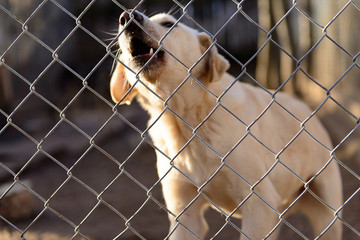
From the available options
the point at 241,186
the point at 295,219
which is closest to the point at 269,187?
the point at 241,186

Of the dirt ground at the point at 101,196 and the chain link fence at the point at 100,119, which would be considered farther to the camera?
the chain link fence at the point at 100,119

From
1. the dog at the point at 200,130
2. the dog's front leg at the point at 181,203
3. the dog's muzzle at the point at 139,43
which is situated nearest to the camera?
the dog's muzzle at the point at 139,43

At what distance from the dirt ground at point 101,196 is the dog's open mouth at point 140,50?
20.6 inches

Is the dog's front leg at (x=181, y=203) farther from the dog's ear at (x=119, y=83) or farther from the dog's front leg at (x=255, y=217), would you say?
the dog's ear at (x=119, y=83)

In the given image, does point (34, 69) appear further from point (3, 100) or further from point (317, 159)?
point (317, 159)

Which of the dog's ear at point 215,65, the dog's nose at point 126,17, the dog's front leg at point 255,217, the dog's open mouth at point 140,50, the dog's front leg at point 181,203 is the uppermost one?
the dog's ear at point 215,65

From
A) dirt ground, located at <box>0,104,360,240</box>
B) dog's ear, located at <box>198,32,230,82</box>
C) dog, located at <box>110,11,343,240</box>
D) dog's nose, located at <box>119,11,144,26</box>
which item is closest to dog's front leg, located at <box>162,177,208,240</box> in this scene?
dog, located at <box>110,11,343,240</box>

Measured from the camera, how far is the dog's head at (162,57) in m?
2.54

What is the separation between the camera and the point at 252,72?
12438 millimetres

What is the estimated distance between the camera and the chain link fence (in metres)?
4.30

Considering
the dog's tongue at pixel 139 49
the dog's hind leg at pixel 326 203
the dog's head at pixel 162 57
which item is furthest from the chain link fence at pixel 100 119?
the dog's tongue at pixel 139 49

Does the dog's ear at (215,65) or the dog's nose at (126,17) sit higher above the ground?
the dog's ear at (215,65)

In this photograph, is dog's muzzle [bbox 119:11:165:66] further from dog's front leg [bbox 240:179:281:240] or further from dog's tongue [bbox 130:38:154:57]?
dog's front leg [bbox 240:179:281:240]

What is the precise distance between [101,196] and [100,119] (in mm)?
4787
